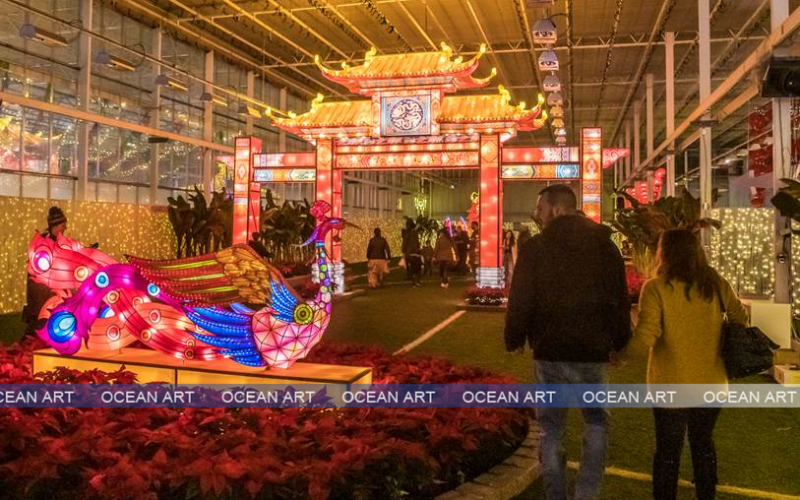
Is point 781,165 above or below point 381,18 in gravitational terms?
below

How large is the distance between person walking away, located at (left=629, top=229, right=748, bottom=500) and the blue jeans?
14.7 inches

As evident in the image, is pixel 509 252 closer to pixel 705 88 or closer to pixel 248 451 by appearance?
pixel 705 88

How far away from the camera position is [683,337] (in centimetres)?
333

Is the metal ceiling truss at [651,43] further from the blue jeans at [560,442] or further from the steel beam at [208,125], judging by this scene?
the blue jeans at [560,442]

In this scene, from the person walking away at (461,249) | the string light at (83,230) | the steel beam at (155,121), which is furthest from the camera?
the person walking away at (461,249)

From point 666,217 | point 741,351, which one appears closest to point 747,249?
point 666,217

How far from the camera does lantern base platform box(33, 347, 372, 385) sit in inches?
194

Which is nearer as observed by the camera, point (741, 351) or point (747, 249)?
point (741, 351)

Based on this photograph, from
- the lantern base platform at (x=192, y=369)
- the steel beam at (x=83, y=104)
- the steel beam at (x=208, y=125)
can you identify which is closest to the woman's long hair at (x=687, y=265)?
the lantern base platform at (x=192, y=369)

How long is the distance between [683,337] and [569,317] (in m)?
0.66

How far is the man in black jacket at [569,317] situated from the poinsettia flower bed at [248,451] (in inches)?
32.8

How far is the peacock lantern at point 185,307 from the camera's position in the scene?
16.6ft

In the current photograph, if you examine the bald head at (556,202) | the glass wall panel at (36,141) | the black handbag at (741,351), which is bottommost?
the black handbag at (741,351)

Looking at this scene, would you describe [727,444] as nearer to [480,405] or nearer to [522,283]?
[480,405]
